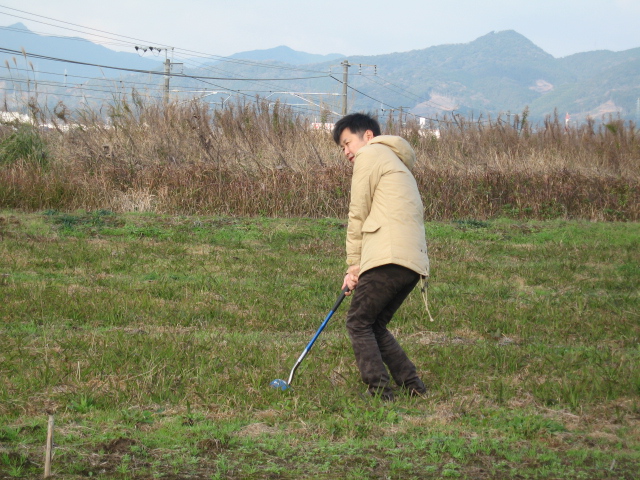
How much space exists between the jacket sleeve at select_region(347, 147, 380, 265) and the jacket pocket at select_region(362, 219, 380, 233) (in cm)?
5

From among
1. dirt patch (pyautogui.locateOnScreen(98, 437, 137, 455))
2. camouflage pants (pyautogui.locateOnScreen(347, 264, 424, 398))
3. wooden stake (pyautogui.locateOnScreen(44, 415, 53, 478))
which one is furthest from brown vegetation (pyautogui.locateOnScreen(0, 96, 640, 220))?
wooden stake (pyautogui.locateOnScreen(44, 415, 53, 478))

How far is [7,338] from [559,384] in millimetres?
4353

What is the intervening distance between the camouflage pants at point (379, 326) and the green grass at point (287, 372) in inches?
7.2

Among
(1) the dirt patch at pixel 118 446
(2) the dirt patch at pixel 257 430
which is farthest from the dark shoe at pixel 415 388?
(1) the dirt patch at pixel 118 446

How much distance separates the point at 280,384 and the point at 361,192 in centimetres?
144

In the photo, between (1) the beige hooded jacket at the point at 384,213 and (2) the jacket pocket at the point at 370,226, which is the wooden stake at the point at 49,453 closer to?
(1) the beige hooded jacket at the point at 384,213

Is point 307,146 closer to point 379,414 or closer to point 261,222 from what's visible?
point 261,222

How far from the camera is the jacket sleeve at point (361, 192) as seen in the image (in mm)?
4875

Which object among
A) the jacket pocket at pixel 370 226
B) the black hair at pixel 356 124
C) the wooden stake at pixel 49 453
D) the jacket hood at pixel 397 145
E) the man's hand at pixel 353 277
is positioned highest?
the black hair at pixel 356 124

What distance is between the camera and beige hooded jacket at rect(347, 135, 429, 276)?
477cm

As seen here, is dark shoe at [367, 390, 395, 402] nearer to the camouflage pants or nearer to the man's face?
the camouflage pants

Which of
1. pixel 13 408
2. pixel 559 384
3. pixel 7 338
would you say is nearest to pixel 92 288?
pixel 7 338

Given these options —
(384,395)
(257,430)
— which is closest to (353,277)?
(384,395)

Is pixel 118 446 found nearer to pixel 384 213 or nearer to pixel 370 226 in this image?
pixel 370 226
